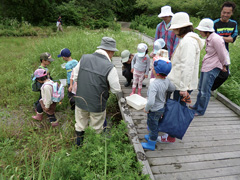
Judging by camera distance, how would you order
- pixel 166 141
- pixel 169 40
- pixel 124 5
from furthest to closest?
pixel 124 5 → pixel 169 40 → pixel 166 141

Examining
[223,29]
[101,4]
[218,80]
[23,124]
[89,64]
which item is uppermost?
[101,4]

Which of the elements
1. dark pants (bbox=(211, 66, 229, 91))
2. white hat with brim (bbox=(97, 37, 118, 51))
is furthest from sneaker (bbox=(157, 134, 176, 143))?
white hat with brim (bbox=(97, 37, 118, 51))

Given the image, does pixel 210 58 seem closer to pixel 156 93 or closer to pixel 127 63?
pixel 156 93

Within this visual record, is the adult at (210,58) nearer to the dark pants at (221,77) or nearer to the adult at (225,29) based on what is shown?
the dark pants at (221,77)

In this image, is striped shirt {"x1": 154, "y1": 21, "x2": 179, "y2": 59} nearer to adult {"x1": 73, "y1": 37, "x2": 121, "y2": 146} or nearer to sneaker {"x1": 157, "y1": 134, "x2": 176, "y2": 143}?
adult {"x1": 73, "y1": 37, "x2": 121, "y2": 146}

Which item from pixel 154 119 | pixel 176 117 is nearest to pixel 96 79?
pixel 154 119

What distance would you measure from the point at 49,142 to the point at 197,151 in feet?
9.13

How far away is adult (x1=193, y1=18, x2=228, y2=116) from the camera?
3.01 metres

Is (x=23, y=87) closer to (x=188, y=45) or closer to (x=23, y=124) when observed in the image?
(x=23, y=124)

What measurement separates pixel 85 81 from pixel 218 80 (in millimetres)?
2778

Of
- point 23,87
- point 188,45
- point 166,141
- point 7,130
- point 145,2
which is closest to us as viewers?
point 188,45

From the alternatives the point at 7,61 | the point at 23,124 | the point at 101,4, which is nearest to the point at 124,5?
the point at 101,4

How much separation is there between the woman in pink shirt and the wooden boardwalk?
62 cm

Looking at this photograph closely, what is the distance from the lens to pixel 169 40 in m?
3.80
